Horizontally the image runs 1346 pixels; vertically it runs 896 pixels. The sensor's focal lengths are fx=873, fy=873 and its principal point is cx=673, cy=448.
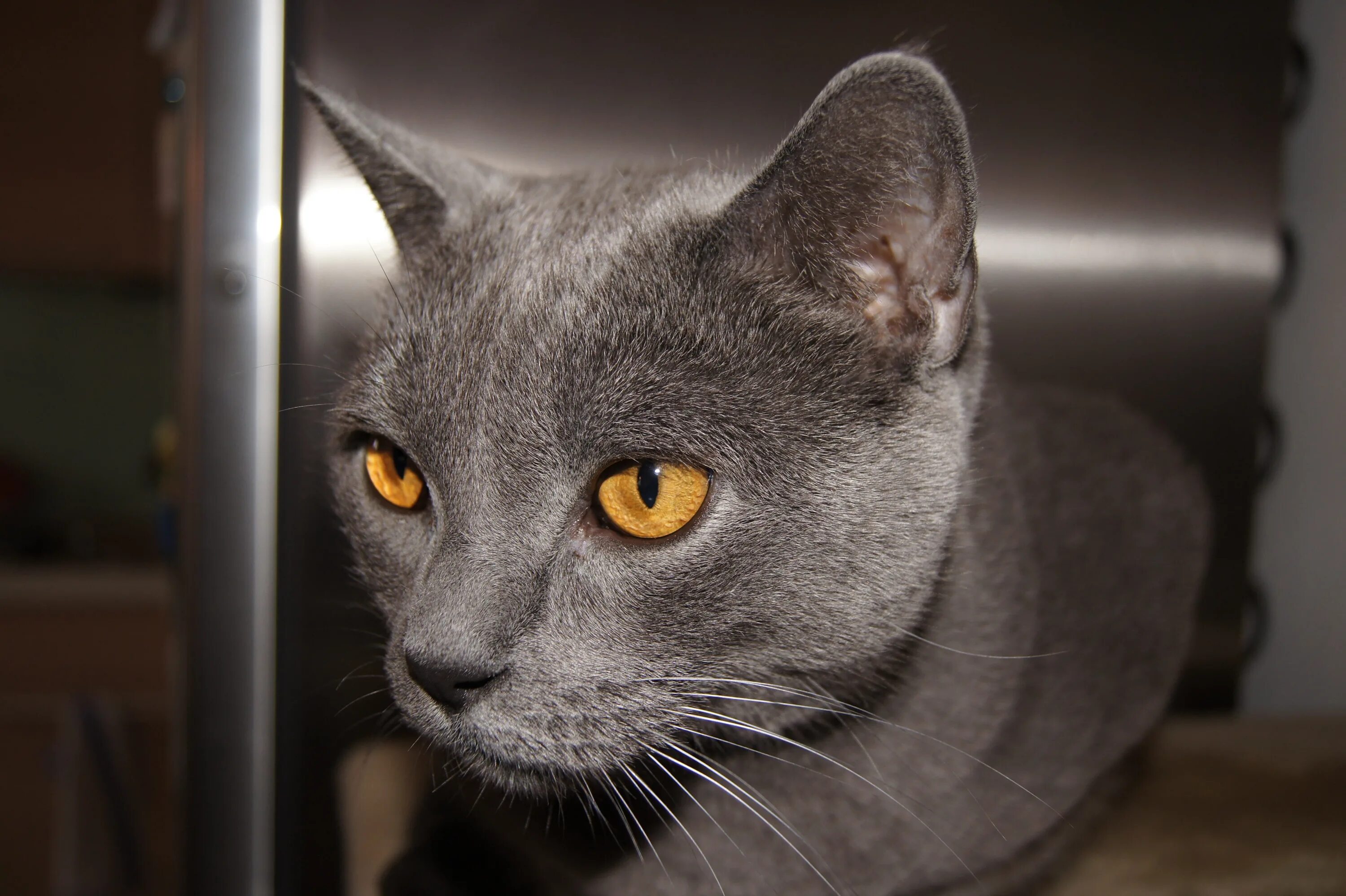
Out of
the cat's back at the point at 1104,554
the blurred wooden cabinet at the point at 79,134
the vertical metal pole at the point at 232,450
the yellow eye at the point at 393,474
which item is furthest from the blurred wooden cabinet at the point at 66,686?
the cat's back at the point at 1104,554

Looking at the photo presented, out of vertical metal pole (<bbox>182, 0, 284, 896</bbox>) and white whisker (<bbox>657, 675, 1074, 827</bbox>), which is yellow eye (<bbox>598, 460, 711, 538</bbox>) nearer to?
white whisker (<bbox>657, 675, 1074, 827</bbox>)

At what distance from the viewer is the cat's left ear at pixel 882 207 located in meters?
0.44

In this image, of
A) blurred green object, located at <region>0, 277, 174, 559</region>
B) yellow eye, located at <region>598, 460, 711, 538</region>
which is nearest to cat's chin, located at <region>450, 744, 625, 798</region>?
yellow eye, located at <region>598, 460, 711, 538</region>

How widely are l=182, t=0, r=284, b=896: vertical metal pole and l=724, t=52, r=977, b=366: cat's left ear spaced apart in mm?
343

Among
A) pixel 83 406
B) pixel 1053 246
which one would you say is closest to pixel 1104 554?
pixel 1053 246

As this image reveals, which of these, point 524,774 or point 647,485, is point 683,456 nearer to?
point 647,485

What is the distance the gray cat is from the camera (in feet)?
1.59

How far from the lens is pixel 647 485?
508 millimetres

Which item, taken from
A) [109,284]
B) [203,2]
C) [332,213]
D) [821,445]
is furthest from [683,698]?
[109,284]

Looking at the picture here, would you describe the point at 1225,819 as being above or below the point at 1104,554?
below

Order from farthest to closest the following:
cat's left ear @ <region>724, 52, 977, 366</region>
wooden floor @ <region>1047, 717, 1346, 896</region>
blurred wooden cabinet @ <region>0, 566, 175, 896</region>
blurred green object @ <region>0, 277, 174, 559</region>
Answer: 1. blurred green object @ <region>0, 277, 174, 559</region>
2. blurred wooden cabinet @ <region>0, 566, 175, 896</region>
3. wooden floor @ <region>1047, 717, 1346, 896</region>
4. cat's left ear @ <region>724, 52, 977, 366</region>

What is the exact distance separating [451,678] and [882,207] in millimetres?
347

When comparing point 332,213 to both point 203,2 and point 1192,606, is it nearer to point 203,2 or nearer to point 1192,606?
point 203,2

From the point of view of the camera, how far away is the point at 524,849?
574mm
